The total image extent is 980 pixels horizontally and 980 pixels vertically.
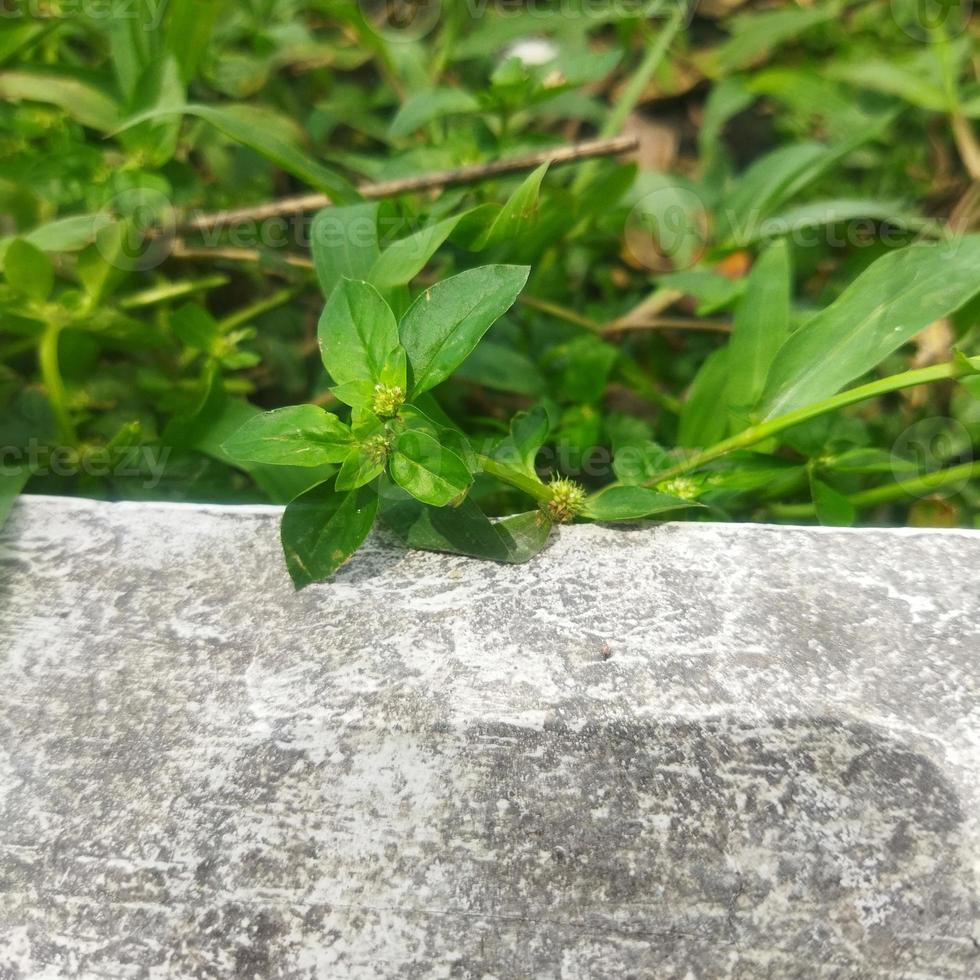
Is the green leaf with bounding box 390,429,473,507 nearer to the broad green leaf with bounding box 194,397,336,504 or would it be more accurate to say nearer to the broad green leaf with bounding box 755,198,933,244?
the broad green leaf with bounding box 194,397,336,504

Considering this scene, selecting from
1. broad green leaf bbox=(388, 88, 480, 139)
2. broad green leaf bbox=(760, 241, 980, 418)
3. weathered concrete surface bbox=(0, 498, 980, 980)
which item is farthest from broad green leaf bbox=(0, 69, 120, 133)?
broad green leaf bbox=(760, 241, 980, 418)

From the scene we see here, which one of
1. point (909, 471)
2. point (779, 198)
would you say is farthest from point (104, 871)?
point (779, 198)

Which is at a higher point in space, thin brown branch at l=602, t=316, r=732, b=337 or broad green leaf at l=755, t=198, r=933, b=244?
broad green leaf at l=755, t=198, r=933, b=244

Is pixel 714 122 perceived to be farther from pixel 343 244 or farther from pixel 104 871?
pixel 104 871

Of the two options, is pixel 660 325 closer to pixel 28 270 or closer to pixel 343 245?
pixel 343 245

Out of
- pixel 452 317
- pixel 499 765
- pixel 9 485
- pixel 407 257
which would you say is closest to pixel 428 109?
pixel 407 257

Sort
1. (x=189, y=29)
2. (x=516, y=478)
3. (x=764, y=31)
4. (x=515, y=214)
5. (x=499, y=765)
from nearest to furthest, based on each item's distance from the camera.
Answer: (x=499, y=765) < (x=516, y=478) < (x=515, y=214) < (x=189, y=29) < (x=764, y=31)
